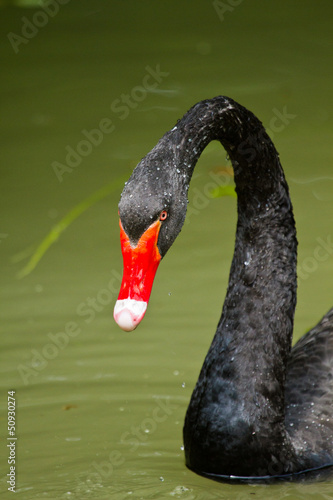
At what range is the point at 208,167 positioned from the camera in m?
4.40

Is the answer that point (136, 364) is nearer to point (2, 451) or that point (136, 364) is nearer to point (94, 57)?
point (2, 451)

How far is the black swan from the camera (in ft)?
8.39

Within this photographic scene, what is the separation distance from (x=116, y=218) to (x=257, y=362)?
159 centimetres

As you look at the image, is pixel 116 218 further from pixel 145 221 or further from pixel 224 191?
pixel 145 221

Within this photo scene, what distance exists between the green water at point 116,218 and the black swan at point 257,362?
96 mm

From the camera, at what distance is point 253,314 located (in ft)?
8.79

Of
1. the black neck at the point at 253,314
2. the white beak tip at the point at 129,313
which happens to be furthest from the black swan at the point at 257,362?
the white beak tip at the point at 129,313

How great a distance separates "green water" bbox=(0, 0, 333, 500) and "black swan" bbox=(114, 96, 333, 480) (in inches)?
3.8

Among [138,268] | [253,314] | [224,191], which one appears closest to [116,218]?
[224,191]

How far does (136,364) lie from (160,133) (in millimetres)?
1751

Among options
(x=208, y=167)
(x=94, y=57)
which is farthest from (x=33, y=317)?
(x=94, y=57)

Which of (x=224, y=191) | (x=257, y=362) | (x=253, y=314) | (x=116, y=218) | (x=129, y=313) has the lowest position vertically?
(x=116, y=218)

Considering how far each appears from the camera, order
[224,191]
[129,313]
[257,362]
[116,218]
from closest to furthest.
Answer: [129,313]
[257,362]
[224,191]
[116,218]

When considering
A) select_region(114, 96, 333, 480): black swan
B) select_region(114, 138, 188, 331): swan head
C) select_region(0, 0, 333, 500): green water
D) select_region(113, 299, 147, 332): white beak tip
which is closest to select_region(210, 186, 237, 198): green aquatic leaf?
select_region(114, 96, 333, 480): black swan
